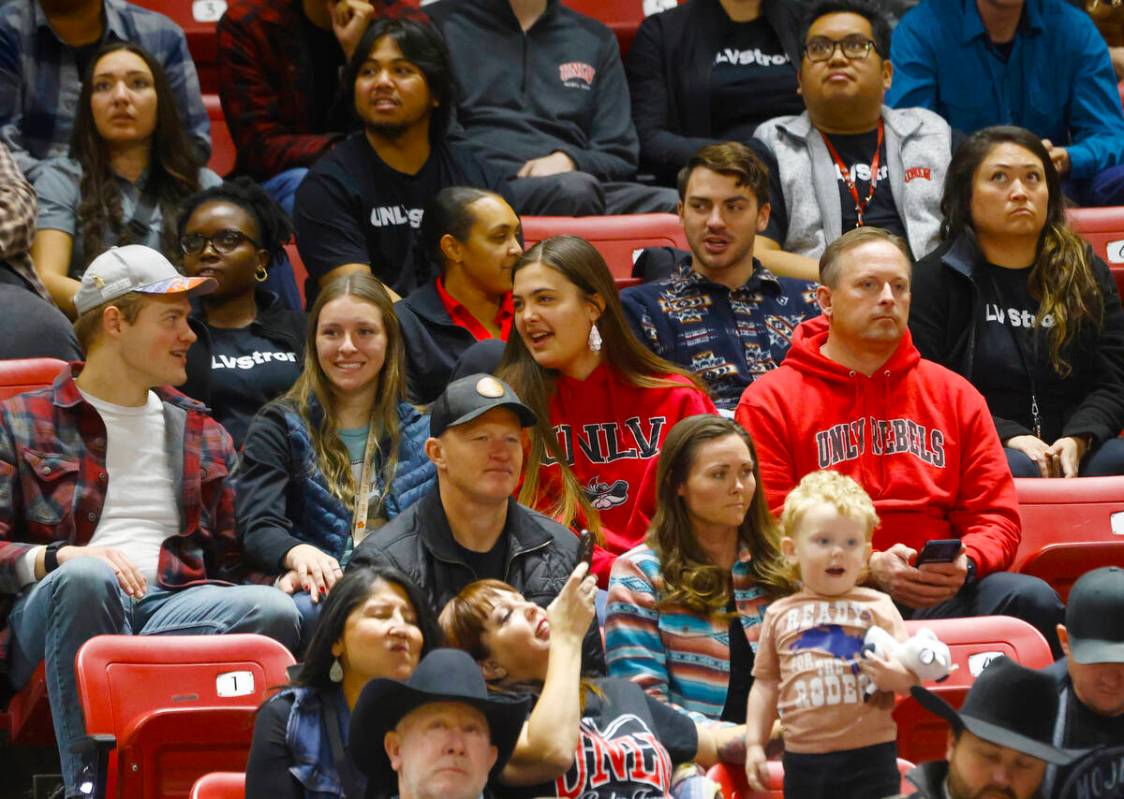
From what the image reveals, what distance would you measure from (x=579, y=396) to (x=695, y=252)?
0.73 m

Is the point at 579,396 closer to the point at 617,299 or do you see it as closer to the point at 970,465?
the point at 617,299

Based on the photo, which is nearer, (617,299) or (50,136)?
(617,299)

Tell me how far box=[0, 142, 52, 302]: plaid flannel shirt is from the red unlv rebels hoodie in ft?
6.07

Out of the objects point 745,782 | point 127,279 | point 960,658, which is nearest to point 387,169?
point 127,279

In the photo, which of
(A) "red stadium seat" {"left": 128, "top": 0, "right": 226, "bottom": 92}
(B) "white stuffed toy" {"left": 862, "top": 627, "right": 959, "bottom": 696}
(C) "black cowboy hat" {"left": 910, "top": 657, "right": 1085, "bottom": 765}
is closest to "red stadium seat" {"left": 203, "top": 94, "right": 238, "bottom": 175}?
(A) "red stadium seat" {"left": 128, "top": 0, "right": 226, "bottom": 92}

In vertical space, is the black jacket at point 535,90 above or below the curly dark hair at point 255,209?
above

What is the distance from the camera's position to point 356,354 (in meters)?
4.04

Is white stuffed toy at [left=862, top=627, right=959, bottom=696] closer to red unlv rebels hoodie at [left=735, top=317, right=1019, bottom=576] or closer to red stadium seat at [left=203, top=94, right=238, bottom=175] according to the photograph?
red unlv rebels hoodie at [left=735, top=317, right=1019, bottom=576]

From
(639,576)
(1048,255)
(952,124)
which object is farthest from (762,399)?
(952,124)

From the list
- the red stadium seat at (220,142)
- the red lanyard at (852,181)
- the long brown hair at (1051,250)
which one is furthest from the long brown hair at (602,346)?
the red stadium seat at (220,142)

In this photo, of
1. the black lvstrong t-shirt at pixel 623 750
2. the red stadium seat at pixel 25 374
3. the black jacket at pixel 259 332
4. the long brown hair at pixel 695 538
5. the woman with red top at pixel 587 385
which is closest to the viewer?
the black lvstrong t-shirt at pixel 623 750

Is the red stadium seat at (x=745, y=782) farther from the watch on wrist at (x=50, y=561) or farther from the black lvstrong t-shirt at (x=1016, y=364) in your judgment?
the black lvstrong t-shirt at (x=1016, y=364)

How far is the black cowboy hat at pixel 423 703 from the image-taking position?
2.67 metres

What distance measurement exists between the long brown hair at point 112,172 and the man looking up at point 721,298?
1.30 m
